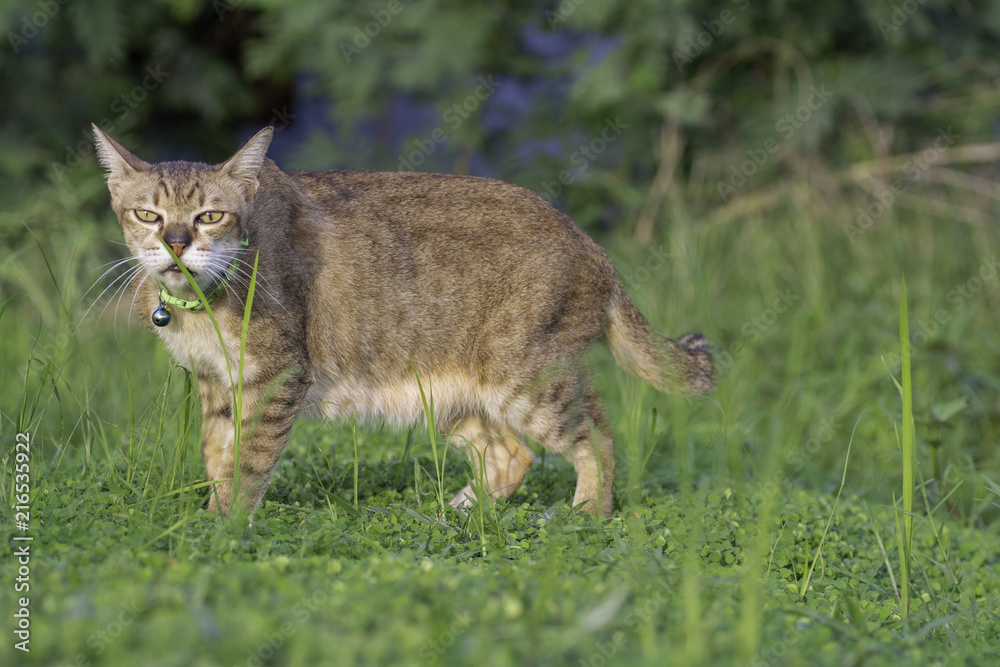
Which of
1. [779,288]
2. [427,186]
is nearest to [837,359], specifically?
[779,288]

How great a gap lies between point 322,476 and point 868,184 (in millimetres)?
5688

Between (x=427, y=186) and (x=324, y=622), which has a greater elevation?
(x=427, y=186)

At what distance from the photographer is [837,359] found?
641 cm

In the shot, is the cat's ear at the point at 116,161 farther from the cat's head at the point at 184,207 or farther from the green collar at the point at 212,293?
the green collar at the point at 212,293

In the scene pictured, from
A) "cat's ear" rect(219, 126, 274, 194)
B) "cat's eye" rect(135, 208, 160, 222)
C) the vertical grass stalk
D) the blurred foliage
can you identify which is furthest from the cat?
the blurred foliage

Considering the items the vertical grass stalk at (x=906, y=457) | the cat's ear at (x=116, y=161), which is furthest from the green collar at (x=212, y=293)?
the vertical grass stalk at (x=906, y=457)

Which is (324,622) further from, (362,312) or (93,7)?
(93,7)

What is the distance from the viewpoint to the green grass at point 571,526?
2.15 m

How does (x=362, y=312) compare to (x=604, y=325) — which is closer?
(x=362, y=312)

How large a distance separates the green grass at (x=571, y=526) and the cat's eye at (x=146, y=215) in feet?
1.94

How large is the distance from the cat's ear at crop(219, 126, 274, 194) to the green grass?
819 mm

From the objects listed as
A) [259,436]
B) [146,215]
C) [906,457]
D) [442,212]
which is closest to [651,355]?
[442,212]

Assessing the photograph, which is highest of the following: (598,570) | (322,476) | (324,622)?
(324,622)

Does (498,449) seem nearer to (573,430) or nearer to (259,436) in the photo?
(573,430)
